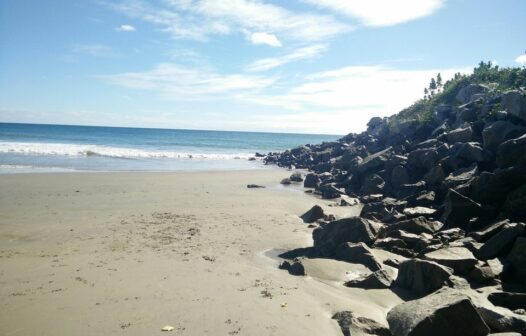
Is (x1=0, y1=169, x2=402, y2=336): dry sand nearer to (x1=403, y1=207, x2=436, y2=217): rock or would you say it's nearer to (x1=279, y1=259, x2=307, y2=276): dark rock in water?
(x1=279, y1=259, x2=307, y2=276): dark rock in water

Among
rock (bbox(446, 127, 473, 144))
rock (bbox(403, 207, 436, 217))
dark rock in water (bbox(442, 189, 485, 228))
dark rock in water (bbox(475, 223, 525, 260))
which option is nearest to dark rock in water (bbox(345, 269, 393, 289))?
dark rock in water (bbox(475, 223, 525, 260))

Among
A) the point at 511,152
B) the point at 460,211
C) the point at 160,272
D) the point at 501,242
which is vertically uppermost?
the point at 511,152

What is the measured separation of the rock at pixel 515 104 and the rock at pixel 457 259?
9075 mm

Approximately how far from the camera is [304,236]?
13.2 metres

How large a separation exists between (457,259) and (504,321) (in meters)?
2.46

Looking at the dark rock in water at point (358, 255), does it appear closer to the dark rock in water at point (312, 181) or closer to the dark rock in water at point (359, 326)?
the dark rock in water at point (359, 326)

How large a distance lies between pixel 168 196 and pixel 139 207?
307 cm

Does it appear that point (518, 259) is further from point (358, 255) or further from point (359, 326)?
point (359, 326)

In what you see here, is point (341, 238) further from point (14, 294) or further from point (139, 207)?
point (139, 207)

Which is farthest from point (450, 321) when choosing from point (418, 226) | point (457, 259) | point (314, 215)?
point (314, 215)

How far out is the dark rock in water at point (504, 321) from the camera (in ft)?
19.2

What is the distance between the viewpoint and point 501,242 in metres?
8.74

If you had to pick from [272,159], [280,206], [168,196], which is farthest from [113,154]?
[280,206]

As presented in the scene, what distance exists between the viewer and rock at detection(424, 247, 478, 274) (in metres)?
8.24
